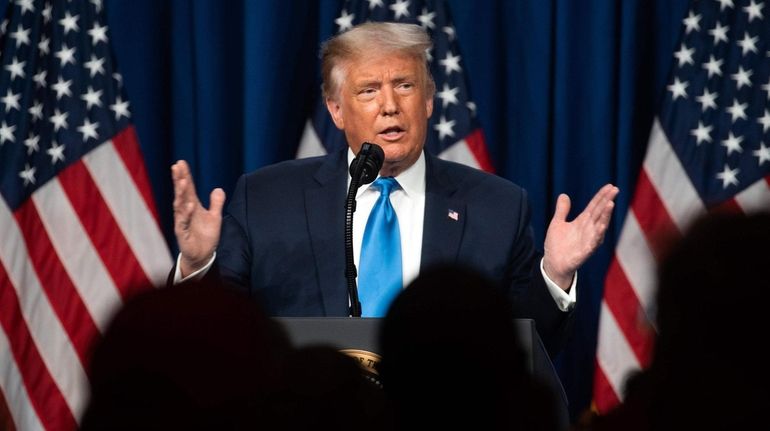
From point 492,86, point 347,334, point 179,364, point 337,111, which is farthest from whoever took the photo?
point 492,86

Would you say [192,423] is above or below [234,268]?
above

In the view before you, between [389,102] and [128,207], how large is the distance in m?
1.44

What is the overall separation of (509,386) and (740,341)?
6.6 inches

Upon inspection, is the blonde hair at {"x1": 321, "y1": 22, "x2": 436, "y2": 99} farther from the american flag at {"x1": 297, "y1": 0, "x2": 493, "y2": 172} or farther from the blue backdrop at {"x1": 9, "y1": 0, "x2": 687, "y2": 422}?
the blue backdrop at {"x1": 9, "y1": 0, "x2": 687, "y2": 422}

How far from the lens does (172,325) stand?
2.59 feet

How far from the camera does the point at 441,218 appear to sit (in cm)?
335

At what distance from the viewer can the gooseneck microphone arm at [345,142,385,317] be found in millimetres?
2566

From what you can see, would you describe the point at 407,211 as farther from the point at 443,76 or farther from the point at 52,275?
the point at 52,275

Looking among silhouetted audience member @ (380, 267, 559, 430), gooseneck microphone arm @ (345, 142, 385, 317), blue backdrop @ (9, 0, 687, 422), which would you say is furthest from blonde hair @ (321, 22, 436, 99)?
silhouetted audience member @ (380, 267, 559, 430)

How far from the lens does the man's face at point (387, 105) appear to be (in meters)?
3.45

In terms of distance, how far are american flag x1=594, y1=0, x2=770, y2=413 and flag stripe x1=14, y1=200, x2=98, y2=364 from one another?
201 cm

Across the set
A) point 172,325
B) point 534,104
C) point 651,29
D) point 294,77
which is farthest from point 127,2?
point 172,325

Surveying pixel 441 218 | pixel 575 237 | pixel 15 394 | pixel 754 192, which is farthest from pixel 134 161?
pixel 754 192

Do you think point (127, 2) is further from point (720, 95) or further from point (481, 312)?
point (481, 312)
